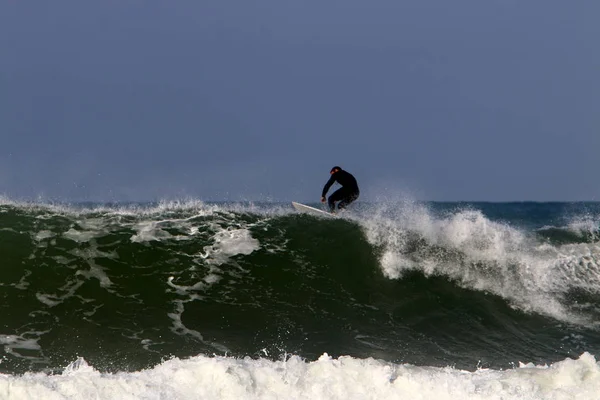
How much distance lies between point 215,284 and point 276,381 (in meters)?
4.44

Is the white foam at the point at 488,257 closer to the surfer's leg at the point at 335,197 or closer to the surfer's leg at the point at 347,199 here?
the surfer's leg at the point at 347,199

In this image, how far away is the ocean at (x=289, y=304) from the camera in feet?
21.1

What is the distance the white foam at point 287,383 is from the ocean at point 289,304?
15 millimetres

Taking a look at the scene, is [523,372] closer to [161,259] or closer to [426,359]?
[426,359]

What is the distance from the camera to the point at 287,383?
6371mm

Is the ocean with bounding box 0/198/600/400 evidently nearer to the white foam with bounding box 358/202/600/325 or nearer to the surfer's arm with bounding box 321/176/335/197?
the white foam with bounding box 358/202/600/325

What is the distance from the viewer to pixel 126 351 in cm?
771

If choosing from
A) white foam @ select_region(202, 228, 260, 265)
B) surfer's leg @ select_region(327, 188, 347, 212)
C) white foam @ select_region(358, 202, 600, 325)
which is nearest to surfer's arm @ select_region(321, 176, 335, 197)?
surfer's leg @ select_region(327, 188, 347, 212)

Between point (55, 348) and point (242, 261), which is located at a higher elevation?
point (242, 261)

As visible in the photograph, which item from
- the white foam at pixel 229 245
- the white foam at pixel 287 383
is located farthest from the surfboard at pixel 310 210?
the white foam at pixel 287 383

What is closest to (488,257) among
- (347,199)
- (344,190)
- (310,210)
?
(347,199)

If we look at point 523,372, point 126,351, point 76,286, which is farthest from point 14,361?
point 523,372

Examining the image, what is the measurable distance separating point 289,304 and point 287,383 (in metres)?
3.83

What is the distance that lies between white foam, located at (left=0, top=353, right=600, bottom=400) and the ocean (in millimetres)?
15
